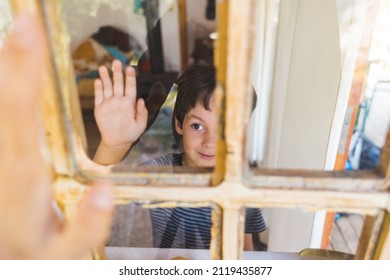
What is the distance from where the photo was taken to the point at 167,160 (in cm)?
116

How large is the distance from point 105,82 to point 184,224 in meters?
0.55

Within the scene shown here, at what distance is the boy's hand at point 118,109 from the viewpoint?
32.1 inches

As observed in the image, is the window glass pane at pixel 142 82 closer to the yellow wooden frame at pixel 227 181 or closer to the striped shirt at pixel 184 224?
the yellow wooden frame at pixel 227 181

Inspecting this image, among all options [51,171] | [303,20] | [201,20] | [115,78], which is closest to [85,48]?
[201,20]

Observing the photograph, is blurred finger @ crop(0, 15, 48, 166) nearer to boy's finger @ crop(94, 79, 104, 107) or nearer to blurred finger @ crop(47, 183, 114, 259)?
blurred finger @ crop(47, 183, 114, 259)

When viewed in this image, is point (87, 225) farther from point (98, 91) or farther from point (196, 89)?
point (196, 89)

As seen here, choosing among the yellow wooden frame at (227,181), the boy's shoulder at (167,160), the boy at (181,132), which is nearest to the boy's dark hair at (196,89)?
the boy at (181,132)

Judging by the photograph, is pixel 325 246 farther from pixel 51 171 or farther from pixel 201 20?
pixel 201 20

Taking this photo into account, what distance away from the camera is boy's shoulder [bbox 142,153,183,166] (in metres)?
1.12

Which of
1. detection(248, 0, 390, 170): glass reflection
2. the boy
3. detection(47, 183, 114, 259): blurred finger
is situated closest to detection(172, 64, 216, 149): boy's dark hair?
the boy

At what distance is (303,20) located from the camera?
1.46 m
